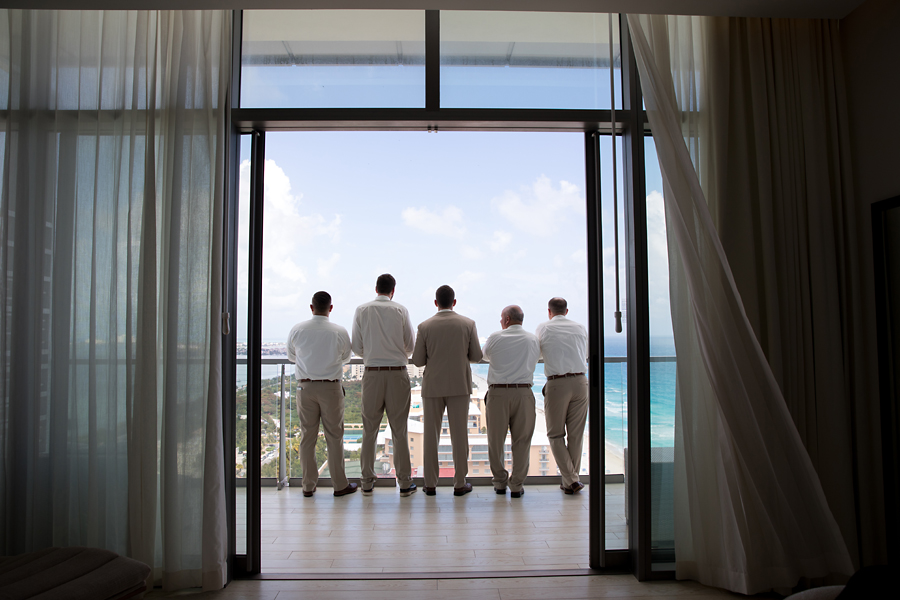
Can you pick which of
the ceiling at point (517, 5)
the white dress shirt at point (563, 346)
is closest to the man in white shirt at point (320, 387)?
the white dress shirt at point (563, 346)

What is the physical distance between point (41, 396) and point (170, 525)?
2.61ft

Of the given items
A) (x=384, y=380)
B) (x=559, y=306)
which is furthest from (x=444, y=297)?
(x=559, y=306)

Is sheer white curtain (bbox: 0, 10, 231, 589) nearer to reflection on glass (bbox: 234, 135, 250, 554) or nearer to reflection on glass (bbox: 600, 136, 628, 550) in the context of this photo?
reflection on glass (bbox: 234, 135, 250, 554)

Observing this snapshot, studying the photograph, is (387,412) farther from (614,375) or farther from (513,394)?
(614,375)

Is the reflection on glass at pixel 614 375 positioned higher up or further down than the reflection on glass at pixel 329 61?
further down

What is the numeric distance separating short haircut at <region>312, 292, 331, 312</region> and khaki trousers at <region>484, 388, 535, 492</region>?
1373 millimetres

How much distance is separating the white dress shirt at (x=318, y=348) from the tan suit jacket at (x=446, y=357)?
2.02 ft

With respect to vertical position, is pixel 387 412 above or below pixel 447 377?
below

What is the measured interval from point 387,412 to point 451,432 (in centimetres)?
49

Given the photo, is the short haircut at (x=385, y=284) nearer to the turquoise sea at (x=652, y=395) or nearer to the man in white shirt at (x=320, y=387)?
the man in white shirt at (x=320, y=387)

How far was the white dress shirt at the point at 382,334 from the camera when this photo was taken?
4012 mm

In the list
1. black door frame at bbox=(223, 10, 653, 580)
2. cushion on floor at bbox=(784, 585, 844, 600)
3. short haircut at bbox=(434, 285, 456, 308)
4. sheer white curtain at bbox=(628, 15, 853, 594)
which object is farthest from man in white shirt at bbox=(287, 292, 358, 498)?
cushion on floor at bbox=(784, 585, 844, 600)

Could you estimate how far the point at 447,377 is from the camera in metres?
3.97

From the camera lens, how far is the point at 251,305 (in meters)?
2.63
